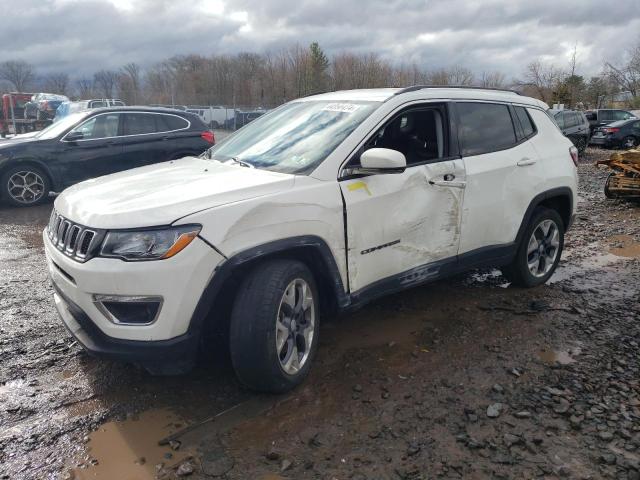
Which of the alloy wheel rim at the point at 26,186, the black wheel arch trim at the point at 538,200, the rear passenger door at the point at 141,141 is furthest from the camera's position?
the rear passenger door at the point at 141,141

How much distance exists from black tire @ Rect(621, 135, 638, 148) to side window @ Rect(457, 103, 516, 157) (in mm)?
20657

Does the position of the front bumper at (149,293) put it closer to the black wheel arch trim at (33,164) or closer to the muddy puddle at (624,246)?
the muddy puddle at (624,246)

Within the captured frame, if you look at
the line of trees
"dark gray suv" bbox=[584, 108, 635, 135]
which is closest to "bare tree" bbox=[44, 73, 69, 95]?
the line of trees

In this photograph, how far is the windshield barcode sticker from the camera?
3824 millimetres

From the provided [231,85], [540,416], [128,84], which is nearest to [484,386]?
[540,416]

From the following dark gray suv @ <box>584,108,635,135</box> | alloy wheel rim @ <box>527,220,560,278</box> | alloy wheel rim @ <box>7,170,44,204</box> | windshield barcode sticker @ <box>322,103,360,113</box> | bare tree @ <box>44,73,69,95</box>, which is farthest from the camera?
bare tree @ <box>44,73,69,95</box>

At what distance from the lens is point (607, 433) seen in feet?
9.40

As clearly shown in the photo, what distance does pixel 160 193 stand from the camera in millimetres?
3020

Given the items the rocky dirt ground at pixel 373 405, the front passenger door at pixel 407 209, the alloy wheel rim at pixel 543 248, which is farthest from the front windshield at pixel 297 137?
the alloy wheel rim at pixel 543 248

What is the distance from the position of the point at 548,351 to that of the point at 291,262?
209 centimetres

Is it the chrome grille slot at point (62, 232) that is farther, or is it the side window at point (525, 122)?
the side window at point (525, 122)

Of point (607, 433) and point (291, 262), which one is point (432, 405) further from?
point (291, 262)

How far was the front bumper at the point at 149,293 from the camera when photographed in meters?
2.67

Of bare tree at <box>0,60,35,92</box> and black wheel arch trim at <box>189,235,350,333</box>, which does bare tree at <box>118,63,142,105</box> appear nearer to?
bare tree at <box>0,60,35,92</box>
